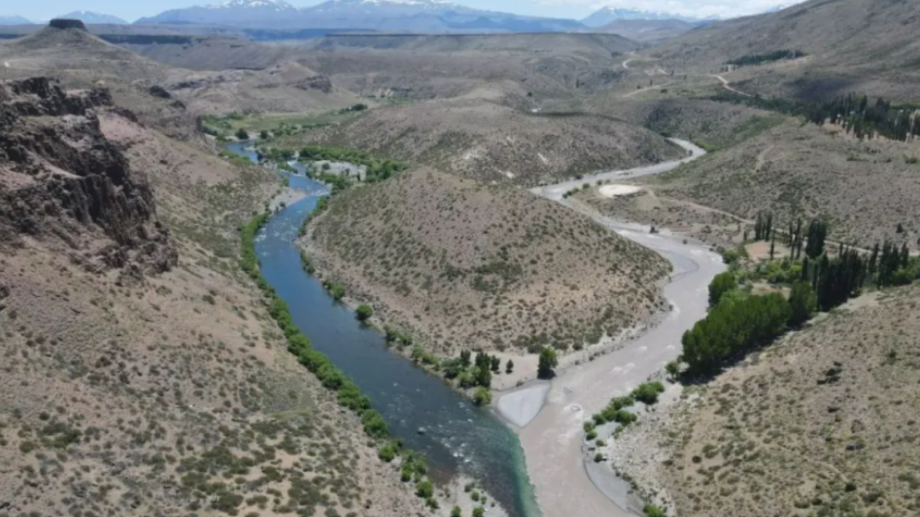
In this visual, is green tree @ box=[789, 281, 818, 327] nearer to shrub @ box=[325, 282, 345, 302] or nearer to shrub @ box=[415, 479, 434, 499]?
shrub @ box=[415, 479, 434, 499]

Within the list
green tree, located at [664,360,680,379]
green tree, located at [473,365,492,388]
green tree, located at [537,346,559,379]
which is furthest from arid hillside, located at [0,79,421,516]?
green tree, located at [664,360,680,379]

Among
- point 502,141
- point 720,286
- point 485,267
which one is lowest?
point 720,286

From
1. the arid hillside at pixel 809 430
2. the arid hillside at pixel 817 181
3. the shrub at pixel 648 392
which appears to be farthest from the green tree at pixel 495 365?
the arid hillside at pixel 817 181

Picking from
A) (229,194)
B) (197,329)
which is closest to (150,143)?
(229,194)

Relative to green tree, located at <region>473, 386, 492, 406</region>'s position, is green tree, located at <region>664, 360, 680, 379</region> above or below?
above

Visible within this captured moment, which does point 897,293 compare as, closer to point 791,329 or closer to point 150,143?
point 791,329

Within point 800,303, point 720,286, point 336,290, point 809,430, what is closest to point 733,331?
point 800,303

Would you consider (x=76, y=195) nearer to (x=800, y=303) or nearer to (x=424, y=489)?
(x=424, y=489)
